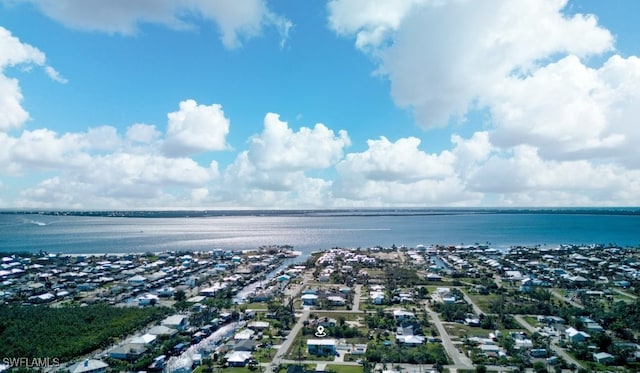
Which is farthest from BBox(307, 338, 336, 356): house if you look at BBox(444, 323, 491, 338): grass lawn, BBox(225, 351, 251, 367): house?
BBox(444, 323, 491, 338): grass lawn

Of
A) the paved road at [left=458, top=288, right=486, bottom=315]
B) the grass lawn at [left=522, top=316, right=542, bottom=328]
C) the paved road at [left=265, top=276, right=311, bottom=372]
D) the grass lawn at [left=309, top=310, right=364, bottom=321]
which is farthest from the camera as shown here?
the paved road at [left=458, top=288, right=486, bottom=315]

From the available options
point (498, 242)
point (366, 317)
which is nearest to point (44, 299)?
point (366, 317)

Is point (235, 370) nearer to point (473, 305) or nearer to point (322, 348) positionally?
point (322, 348)

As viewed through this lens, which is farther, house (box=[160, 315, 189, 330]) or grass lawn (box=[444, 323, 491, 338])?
house (box=[160, 315, 189, 330])

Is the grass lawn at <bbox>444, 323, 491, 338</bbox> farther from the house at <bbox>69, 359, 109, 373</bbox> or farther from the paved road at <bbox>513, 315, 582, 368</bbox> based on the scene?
the house at <bbox>69, 359, 109, 373</bbox>

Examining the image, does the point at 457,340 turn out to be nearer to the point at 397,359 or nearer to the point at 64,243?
the point at 397,359

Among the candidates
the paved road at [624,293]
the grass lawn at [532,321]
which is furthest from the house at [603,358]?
the paved road at [624,293]

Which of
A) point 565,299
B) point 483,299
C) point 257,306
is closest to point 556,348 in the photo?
point 483,299
